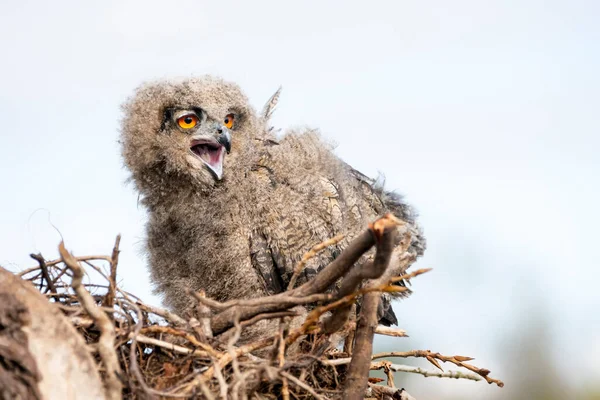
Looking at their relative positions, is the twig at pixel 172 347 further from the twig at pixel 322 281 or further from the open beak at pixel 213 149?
the open beak at pixel 213 149

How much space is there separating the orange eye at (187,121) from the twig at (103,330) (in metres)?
1.65

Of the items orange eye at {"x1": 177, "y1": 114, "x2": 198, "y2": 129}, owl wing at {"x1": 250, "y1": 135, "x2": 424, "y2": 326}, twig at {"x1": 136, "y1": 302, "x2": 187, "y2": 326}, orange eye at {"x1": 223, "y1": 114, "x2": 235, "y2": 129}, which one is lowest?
twig at {"x1": 136, "y1": 302, "x2": 187, "y2": 326}

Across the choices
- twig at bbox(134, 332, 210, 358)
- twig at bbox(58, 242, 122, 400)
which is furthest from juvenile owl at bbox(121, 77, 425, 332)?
twig at bbox(58, 242, 122, 400)

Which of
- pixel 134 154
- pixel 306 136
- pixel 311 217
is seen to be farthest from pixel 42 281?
pixel 306 136

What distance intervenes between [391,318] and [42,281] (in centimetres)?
205

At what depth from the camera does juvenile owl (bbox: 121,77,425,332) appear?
400 cm

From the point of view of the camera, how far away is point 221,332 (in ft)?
9.80

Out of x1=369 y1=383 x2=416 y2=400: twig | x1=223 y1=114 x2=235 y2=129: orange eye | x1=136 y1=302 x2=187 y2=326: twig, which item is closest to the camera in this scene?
x1=136 y1=302 x2=187 y2=326: twig

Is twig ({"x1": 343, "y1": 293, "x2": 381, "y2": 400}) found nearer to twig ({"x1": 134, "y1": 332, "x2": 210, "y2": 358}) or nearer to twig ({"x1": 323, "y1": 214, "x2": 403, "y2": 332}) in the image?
twig ({"x1": 323, "y1": 214, "x2": 403, "y2": 332})

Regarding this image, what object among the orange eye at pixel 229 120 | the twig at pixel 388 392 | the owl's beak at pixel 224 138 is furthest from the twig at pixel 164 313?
the orange eye at pixel 229 120

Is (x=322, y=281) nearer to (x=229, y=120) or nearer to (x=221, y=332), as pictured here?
(x=221, y=332)

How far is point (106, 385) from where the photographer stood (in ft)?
7.74

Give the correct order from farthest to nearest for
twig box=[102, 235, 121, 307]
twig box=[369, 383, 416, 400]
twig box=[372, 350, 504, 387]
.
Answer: twig box=[369, 383, 416, 400], twig box=[372, 350, 504, 387], twig box=[102, 235, 121, 307]

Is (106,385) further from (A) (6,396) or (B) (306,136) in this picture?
(B) (306,136)
